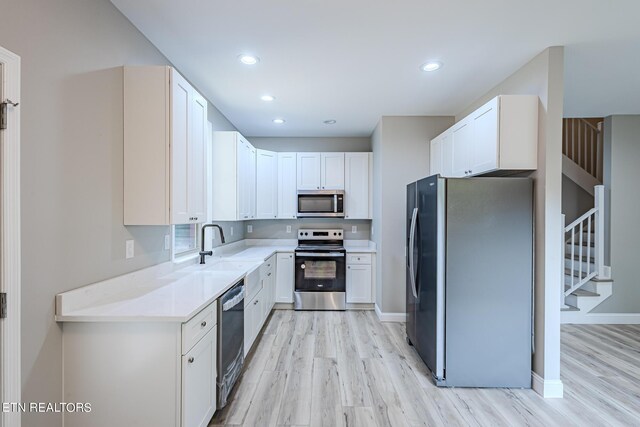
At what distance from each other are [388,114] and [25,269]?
376 cm

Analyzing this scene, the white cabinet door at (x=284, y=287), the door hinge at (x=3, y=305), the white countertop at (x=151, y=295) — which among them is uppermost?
the door hinge at (x=3, y=305)

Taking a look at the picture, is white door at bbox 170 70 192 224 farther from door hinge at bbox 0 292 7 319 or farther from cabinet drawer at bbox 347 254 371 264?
cabinet drawer at bbox 347 254 371 264

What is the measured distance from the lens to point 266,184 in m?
4.63

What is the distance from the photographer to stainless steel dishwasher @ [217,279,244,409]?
2.03 m

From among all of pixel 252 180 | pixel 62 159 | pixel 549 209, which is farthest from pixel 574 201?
pixel 62 159

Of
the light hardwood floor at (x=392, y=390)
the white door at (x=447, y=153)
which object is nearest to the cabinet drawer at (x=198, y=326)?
the light hardwood floor at (x=392, y=390)

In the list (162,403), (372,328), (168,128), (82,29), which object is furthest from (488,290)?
(82,29)

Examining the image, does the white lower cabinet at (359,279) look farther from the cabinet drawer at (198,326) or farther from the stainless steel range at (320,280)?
the cabinet drawer at (198,326)

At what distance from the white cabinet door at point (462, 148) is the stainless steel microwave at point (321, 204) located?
1844mm

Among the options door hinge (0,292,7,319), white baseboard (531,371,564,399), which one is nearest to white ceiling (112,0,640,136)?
door hinge (0,292,7,319)

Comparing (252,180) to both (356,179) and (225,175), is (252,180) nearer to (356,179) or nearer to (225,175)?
(225,175)

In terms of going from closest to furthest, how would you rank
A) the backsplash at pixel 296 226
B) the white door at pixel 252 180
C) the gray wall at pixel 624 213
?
1. the gray wall at pixel 624 213
2. the white door at pixel 252 180
3. the backsplash at pixel 296 226

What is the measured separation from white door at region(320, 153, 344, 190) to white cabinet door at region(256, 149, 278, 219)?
76 cm

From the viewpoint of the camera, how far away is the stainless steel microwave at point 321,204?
4.66 m
